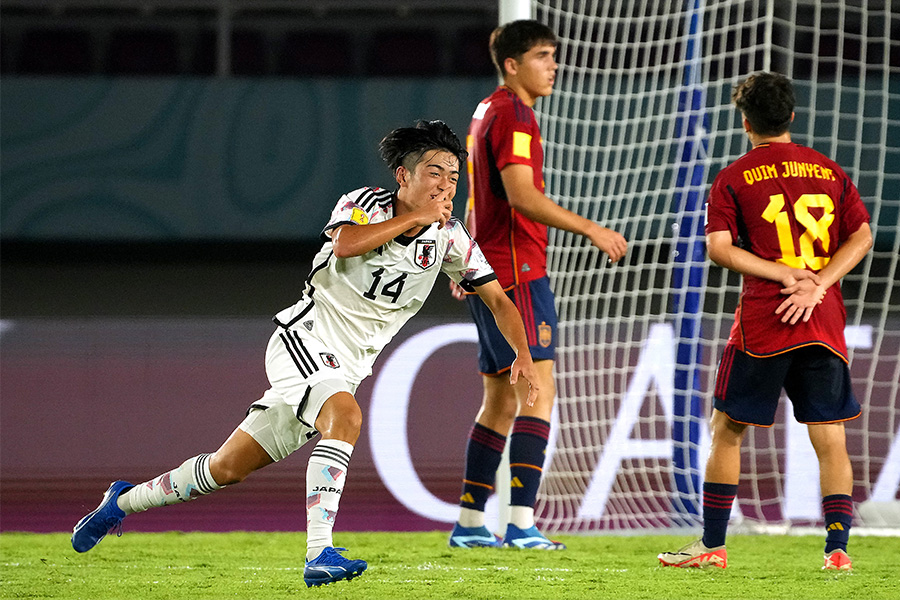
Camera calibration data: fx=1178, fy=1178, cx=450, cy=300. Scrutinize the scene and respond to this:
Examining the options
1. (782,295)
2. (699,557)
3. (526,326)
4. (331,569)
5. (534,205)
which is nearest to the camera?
(331,569)

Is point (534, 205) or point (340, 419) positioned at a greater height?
point (534, 205)

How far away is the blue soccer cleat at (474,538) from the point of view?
4.42 metres

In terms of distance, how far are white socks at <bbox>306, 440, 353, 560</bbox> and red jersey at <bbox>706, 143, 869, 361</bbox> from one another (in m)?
1.29

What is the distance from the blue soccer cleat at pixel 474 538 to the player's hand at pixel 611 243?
1.35m

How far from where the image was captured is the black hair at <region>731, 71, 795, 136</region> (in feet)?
11.8

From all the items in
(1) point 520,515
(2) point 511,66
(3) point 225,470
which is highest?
(2) point 511,66

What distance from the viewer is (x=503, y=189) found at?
14.3ft

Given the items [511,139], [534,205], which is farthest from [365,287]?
[511,139]

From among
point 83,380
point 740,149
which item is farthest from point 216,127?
point 740,149

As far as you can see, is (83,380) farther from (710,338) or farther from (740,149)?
(740,149)

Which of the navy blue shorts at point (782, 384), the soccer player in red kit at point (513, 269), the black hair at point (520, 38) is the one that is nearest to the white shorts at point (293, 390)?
the soccer player in red kit at point (513, 269)

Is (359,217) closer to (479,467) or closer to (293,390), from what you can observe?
(293,390)

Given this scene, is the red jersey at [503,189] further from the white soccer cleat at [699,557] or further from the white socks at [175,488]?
the white socks at [175,488]

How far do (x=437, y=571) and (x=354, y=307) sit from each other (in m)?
0.92
